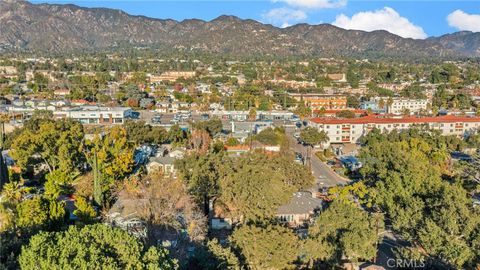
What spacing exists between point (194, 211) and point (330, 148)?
17673 mm

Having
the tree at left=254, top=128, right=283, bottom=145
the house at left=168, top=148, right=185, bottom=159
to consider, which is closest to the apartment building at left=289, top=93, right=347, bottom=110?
the tree at left=254, top=128, right=283, bottom=145

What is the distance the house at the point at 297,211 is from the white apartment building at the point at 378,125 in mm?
15077

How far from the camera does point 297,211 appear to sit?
15742mm

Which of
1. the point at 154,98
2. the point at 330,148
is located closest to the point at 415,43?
the point at 154,98

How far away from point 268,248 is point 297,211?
5631 millimetres

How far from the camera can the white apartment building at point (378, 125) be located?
3144cm

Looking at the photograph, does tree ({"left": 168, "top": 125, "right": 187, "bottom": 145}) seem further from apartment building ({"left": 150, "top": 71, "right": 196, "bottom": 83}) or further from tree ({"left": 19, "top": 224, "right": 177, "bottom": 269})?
apartment building ({"left": 150, "top": 71, "right": 196, "bottom": 83})

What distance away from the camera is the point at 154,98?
51000mm

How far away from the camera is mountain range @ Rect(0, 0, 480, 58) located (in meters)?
140

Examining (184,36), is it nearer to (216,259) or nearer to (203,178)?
(203,178)

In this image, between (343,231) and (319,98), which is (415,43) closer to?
(319,98)

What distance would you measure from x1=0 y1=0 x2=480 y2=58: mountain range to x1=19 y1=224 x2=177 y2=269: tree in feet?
398

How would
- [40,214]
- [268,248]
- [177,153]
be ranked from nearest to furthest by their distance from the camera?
[268,248] < [40,214] < [177,153]

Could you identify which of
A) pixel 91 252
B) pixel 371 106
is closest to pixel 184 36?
pixel 371 106
